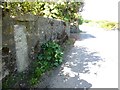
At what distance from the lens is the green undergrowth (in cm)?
497

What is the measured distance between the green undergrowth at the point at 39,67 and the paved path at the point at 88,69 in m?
0.26

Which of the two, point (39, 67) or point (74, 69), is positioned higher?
point (39, 67)

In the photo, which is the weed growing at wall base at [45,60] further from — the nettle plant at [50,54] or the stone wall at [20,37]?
the stone wall at [20,37]

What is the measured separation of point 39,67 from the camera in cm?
598

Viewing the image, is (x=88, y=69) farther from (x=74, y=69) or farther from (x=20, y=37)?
(x=20, y=37)

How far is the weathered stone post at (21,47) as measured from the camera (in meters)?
5.28

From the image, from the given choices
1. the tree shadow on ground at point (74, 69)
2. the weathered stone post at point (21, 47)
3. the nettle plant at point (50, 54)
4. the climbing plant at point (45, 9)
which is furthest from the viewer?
the nettle plant at point (50, 54)

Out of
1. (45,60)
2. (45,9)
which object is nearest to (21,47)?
(45,60)

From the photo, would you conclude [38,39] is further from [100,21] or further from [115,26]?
[100,21]

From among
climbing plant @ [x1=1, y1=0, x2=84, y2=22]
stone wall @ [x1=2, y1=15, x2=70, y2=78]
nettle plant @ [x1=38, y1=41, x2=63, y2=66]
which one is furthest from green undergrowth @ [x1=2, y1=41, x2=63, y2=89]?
climbing plant @ [x1=1, y1=0, x2=84, y2=22]

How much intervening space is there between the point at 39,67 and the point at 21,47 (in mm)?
817

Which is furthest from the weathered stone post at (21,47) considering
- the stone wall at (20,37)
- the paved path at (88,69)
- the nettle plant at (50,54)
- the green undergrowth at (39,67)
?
the nettle plant at (50,54)

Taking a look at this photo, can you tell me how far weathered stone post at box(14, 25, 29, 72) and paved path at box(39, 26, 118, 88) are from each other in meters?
0.76

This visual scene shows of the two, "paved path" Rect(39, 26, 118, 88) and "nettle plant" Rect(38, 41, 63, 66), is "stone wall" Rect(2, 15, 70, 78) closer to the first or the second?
"nettle plant" Rect(38, 41, 63, 66)
